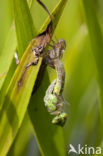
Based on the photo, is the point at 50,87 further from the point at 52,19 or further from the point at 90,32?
the point at 90,32

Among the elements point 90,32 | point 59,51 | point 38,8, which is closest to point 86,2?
point 90,32

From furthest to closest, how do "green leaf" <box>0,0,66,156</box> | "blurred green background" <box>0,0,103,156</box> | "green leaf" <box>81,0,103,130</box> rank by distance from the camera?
"blurred green background" <box>0,0,103,156</box> < "green leaf" <box>81,0,103,130</box> < "green leaf" <box>0,0,66,156</box>

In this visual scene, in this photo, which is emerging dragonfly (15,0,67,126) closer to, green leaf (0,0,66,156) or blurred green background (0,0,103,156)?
green leaf (0,0,66,156)

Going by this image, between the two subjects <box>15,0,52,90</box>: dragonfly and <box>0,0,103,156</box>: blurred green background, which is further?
<box>0,0,103,156</box>: blurred green background

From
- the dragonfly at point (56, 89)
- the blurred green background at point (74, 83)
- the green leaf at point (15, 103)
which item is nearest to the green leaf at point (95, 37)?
the blurred green background at point (74, 83)

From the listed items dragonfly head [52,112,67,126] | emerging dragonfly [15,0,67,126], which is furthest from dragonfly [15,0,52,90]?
dragonfly head [52,112,67,126]
